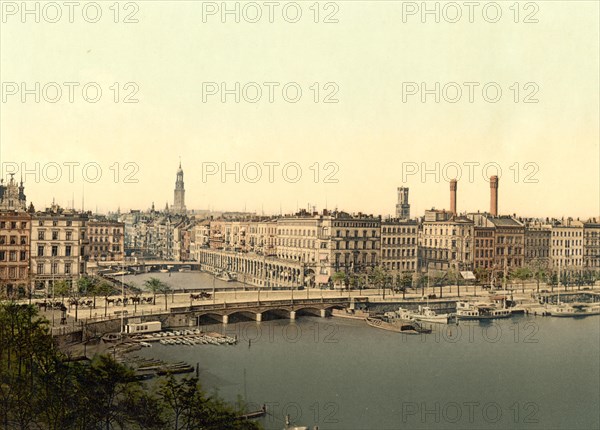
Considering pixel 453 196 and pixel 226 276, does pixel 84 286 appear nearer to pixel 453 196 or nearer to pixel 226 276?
pixel 226 276

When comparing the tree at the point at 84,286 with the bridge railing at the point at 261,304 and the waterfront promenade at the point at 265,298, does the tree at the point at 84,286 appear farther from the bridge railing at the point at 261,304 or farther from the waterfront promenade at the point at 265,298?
the bridge railing at the point at 261,304

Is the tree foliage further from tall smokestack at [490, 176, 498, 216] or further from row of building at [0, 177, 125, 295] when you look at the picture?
tall smokestack at [490, 176, 498, 216]

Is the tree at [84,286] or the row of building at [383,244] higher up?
the row of building at [383,244]

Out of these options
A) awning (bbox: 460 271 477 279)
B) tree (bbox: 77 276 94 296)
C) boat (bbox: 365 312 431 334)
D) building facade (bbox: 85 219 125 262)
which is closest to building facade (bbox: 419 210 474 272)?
awning (bbox: 460 271 477 279)

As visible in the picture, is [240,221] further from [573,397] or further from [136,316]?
[573,397]

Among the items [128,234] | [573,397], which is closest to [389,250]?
[573,397]

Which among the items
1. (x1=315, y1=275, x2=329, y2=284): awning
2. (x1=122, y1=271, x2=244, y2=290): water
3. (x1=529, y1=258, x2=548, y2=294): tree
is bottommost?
(x1=122, y1=271, x2=244, y2=290): water

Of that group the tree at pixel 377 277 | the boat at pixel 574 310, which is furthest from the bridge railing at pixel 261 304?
the boat at pixel 574 310
